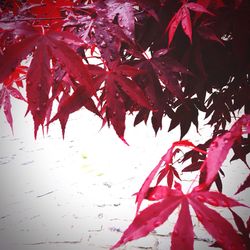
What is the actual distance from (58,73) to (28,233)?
1.62 m

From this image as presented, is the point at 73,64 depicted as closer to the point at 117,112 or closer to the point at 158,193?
the point at 117,112

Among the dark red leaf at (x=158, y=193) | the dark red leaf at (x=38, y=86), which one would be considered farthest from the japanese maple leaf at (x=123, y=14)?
the dark red leaf at (x=158, y=193)

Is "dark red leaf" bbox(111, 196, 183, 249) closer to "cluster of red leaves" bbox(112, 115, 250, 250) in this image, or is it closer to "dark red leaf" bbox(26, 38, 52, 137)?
"cluster of red leaves" bbox(112, 115, 250, 250)

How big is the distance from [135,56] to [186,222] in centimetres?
44

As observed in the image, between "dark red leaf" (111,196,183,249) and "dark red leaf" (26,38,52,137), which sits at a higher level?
"dark red leaf" (26,38,52,137)

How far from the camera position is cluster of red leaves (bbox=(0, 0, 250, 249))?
18.2 inches

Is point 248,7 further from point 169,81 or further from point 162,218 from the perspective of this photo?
point 162,218

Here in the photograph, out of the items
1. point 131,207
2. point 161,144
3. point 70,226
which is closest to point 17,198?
point 70,226

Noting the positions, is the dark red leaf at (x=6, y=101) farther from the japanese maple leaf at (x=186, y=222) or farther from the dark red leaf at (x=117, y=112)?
the japanese maple leaf at (x=186, y=222)

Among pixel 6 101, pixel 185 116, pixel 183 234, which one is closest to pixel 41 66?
pixel 183 234

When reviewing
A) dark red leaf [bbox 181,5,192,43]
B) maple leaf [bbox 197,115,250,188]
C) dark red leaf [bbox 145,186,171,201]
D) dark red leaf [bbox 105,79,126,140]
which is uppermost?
dark red leaf [bbox 181,5,192,43]

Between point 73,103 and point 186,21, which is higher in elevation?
point 186,21

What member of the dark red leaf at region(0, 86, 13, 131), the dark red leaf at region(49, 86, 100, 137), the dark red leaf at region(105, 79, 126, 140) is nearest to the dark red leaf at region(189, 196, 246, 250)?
the dark red leaf at region(105, 79, 126, 140)

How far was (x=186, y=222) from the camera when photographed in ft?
1.37
